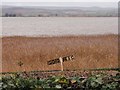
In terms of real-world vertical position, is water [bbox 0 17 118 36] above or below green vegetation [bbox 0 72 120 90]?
below

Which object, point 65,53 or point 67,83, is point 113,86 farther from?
point 65,53

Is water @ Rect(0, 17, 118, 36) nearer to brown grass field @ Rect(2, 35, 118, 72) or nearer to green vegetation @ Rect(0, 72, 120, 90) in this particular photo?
brown grass field @ Rect(2, 35, 118, 72)

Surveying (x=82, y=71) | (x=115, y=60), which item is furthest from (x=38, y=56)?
(x=82, y=71)

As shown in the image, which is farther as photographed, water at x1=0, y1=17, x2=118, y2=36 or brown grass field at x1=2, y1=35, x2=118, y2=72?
water at x1=0, y1=17, x2=118, y2=36

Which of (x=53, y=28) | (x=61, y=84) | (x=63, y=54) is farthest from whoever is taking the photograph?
(x=53, y=28)

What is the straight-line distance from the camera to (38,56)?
28.2 feet

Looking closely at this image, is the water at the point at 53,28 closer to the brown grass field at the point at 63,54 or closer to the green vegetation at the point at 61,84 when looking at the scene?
the brown grass field at the point at 63,54

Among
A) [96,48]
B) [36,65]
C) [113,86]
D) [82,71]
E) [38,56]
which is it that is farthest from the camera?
[96,48]

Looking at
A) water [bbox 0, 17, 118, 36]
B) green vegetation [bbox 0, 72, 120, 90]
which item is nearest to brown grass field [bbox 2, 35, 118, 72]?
green vegetation [bbox 0, 72, 120, 90]

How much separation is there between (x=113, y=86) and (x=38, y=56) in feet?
15.6

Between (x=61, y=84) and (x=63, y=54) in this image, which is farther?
(x=63, y=54)

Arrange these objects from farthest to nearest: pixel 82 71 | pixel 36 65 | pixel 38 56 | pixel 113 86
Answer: pixel 38 56, pixel 36 65, pixel 82 71, pixel 113 86

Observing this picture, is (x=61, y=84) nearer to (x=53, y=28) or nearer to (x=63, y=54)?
(x=63, y=54)

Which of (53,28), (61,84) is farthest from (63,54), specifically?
(53,28)
